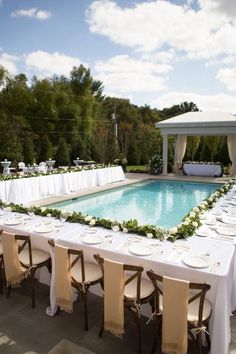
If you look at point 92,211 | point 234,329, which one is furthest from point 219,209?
point 92,211

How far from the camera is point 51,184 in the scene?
10.1m

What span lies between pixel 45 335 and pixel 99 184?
996cm

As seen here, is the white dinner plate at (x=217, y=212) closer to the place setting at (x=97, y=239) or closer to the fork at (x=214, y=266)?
the fork at (x=214, y=266)

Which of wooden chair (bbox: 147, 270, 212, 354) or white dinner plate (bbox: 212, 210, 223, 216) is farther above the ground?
white dinner plate (bbox: 212, 210, 223, 216)

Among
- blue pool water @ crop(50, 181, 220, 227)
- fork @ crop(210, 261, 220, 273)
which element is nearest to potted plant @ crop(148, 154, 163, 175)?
blue pool water @ crop(50, 181, 220, 227)

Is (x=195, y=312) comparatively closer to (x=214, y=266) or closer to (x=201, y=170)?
(x=214, y=266)

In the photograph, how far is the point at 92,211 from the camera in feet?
29.5

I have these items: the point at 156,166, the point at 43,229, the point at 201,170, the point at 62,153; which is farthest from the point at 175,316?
the point at 62,153

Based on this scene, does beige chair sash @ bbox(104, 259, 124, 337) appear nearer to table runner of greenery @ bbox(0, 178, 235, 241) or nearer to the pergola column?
table runner of greenery @ bbox(0, 178, 235, 241)

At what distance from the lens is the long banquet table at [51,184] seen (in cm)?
859

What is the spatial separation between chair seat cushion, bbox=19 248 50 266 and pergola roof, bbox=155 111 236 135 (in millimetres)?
13505

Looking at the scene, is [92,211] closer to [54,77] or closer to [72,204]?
[72,204]

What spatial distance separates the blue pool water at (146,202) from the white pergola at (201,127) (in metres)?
3.23

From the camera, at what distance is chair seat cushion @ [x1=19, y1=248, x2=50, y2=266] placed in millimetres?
3501
